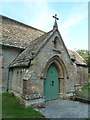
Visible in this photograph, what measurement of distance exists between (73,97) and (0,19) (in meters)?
12.8

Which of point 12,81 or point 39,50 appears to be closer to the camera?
point 39,50

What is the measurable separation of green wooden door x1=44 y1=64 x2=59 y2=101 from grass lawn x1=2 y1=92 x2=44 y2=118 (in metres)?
2.74

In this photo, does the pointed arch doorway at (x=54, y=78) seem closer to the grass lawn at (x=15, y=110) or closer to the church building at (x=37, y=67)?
the church building at (x=37, y=67)

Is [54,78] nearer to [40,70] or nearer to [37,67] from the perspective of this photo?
[40,70]

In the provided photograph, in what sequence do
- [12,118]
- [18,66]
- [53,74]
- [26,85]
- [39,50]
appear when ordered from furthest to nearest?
1. [53,74]
2. [18,66]
3. [39,50]
4. [26,85]
5. [12,118]

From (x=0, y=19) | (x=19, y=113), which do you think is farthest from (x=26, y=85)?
(x=0, y=19)

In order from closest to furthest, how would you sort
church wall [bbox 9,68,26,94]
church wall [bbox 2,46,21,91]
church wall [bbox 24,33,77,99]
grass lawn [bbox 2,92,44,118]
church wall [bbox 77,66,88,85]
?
1. grass lawn [bbox 2,92,44,118]
2. church wall [bbox 24,33,77,99]
3. church wall [bbox 9,68,26,94]
4. church wall [bbox 2,46,21,91]
5. church wall [bbox 77,66,88,85]

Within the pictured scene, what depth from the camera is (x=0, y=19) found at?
2011cm

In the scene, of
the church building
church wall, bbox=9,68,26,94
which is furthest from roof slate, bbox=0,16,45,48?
church wall, bbox=9,68,26,94

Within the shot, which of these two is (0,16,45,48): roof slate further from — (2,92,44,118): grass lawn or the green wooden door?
(2,92,44,118): grass lawn

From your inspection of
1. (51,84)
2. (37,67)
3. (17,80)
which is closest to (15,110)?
(37,67)

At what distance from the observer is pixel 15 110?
1084cm

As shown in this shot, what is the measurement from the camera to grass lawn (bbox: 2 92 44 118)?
984 centimetres

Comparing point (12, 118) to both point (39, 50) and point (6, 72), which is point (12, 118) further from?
point (6, 72)
